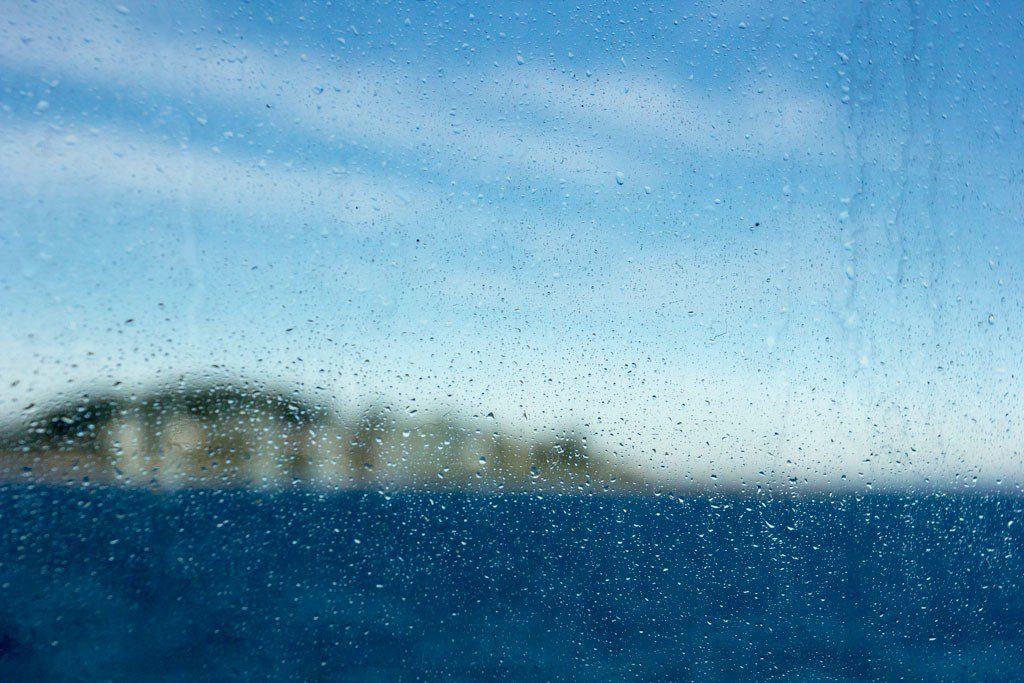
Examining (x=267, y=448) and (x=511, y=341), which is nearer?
(x=267, y=448)

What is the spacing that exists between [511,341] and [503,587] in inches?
15.8

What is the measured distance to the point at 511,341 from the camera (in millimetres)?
1420

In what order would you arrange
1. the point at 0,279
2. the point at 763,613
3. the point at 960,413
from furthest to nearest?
the point at 960,413
the point at 763,613
the point at 0,279

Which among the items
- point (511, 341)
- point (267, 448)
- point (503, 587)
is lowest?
point (503, 587)

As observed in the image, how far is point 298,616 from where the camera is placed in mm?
1273

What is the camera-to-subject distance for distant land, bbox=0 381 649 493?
1.17m

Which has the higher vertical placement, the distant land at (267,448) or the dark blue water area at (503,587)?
the distant land at (267,448)

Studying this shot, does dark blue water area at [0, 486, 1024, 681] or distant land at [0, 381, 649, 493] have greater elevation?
distant land at [0, 381, 649, 493]

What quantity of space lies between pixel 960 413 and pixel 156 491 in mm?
1481

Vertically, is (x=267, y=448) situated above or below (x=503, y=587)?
above

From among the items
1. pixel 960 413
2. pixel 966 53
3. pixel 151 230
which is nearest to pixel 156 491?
pixel 151 230

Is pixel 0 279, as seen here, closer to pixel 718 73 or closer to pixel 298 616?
pixel 298 616

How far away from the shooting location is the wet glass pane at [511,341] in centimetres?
119

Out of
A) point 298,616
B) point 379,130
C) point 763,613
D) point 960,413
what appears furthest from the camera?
point 960,413
